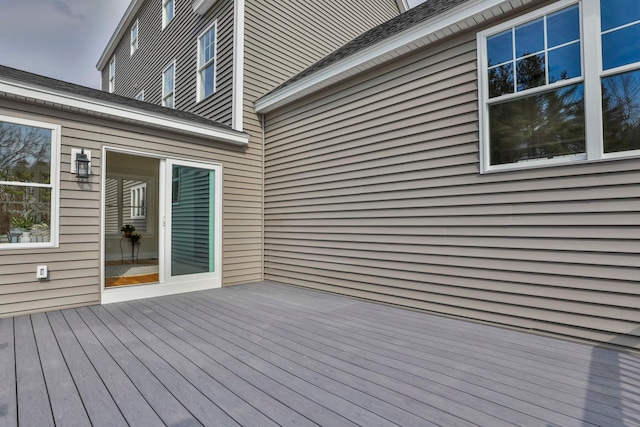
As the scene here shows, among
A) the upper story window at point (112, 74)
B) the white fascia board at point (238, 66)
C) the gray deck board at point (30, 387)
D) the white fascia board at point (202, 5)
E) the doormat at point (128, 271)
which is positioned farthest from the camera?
the upper story window at point (112, 74)

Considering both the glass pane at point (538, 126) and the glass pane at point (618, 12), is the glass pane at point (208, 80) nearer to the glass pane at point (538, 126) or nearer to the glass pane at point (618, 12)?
the glass pane at point (538, 126)

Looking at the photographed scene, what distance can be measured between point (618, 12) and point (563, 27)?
36 centimetres

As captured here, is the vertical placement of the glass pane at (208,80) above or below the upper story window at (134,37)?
below

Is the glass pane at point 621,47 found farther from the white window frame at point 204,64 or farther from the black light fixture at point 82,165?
the white window frame at point 204,64

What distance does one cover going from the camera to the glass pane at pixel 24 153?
139 inches

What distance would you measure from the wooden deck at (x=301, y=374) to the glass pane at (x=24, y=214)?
2.95ft

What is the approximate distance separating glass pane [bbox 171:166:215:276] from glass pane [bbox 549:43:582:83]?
4537 millimetres

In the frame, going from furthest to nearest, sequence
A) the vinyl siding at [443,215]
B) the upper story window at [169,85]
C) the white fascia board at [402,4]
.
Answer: the white fascia board at [402,4] < the upper story window at [169,85] < the vinyl siding at [443,215]

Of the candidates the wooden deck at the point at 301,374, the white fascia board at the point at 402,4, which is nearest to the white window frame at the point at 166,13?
the white fascia board at the point at 402,4

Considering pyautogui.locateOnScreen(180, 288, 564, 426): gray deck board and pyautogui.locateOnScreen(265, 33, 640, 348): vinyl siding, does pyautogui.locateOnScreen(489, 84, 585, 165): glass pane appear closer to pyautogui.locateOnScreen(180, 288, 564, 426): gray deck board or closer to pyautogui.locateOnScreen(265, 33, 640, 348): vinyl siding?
pyautogui.locateOnScreen(265, 33, 640, 348): vinyl siding

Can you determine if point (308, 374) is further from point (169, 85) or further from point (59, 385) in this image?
point (169, 85)

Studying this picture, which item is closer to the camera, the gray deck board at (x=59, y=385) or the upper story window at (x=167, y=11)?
the gray deck board at (x=59, y=385)

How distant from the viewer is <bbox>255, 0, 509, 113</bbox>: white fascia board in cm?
324

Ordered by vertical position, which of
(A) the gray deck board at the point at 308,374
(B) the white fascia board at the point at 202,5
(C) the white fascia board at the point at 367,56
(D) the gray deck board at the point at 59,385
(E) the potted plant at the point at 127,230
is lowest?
(A) the gray deck board at the point at 308,374
